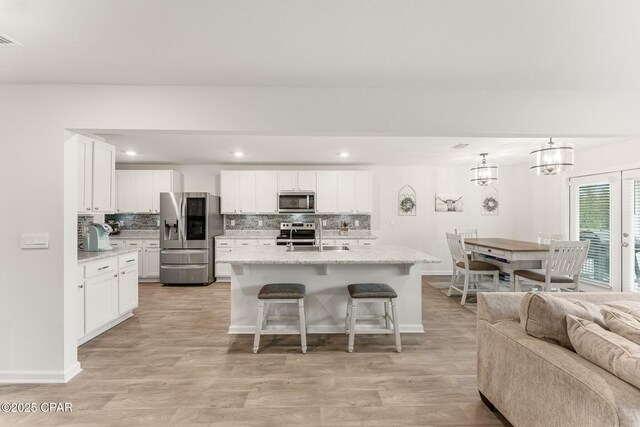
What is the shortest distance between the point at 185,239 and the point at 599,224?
6.95m

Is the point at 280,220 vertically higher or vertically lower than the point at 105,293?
higher

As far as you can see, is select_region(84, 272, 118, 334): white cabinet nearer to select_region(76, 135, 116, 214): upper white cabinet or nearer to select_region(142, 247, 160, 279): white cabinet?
select_region(76, 135, 116, 214): upper white cabinet

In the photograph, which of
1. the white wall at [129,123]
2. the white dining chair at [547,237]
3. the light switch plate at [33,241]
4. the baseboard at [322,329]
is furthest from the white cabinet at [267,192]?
the white dining chair at [547,237]

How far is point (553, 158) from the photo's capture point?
11.0 ft

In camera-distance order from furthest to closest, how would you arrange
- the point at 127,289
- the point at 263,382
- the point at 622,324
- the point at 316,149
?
the point at 316,149
the point at 127,289
the point at 263,382
the point at 622,324

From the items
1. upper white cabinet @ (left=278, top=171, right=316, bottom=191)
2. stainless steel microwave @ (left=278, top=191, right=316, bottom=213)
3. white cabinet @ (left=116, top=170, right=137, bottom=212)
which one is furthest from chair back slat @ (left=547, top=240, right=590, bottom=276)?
white cabinet @ (left=116, top=170, right=137, bottom=212)

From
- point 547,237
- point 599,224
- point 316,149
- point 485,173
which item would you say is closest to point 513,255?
point 485,173

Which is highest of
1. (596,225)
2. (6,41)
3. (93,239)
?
(6,41)

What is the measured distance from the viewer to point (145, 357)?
2889mm

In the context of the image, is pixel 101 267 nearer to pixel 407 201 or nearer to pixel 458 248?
pixel 458 248

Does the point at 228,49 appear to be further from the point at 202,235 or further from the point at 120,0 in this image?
the point at 202,235

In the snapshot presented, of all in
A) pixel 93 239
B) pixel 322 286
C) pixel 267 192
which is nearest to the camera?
pixel 322 286

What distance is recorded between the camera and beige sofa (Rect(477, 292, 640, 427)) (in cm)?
124

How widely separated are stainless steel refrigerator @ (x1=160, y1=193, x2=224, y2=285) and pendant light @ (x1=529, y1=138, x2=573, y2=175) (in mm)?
5038
